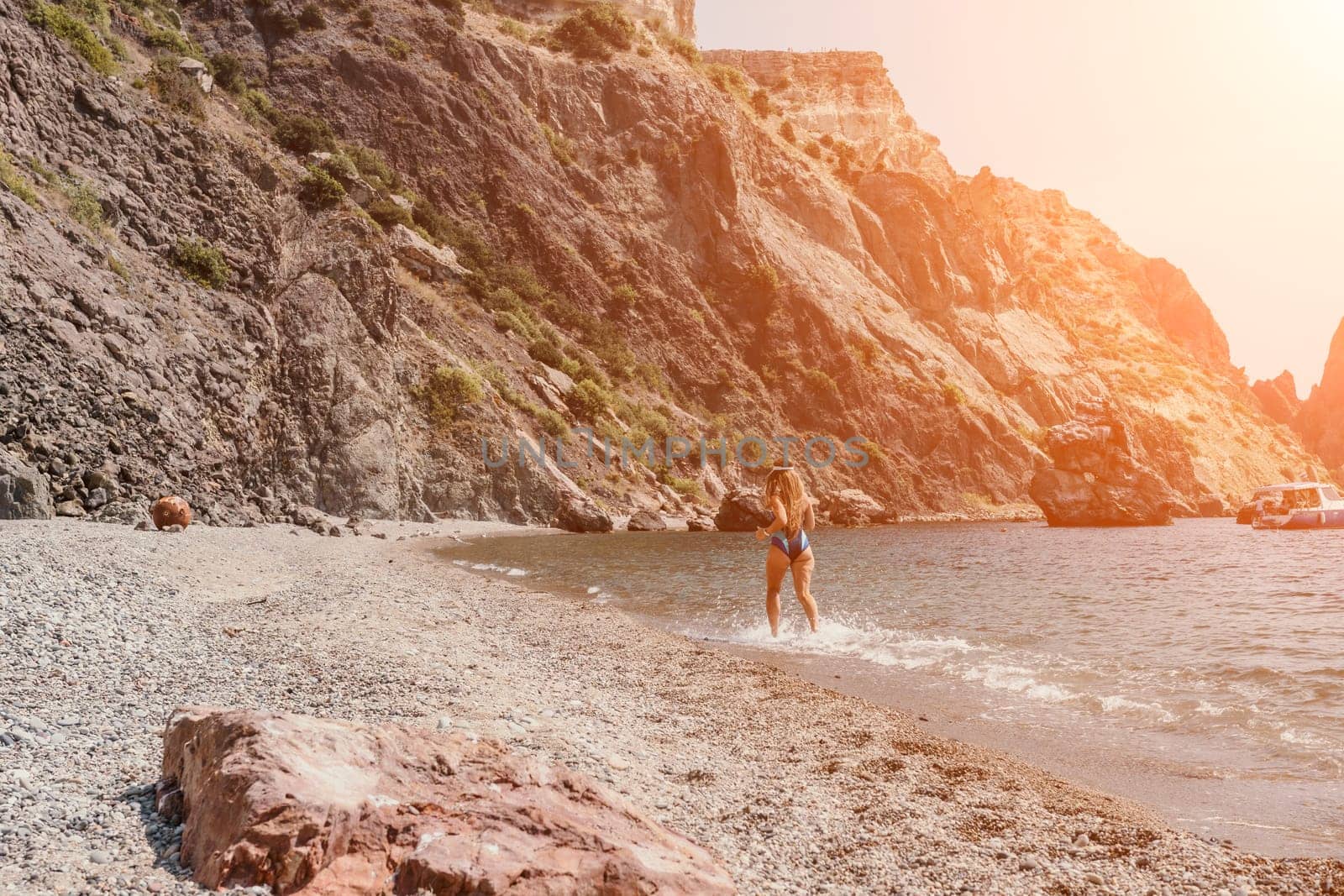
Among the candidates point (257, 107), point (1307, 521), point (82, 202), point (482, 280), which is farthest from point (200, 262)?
point (1307, 521)

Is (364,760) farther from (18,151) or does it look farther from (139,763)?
(18,151)

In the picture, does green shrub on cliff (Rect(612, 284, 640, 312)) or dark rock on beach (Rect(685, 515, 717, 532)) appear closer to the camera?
dark rock on beach (Rect(685, 515, 717, 532))

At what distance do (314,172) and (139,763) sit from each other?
145 feet

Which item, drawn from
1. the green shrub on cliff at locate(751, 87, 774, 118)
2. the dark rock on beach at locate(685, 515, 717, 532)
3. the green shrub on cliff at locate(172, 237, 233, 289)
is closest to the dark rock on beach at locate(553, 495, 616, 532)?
the dark rock on beach at locate(685, 515, 717, 532)

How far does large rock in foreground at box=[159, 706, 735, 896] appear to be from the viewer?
10.8 feet

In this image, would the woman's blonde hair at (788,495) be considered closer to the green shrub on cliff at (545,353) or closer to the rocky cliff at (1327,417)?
the green shrub on cliff at (545,353)

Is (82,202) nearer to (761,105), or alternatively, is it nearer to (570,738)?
(570,738)

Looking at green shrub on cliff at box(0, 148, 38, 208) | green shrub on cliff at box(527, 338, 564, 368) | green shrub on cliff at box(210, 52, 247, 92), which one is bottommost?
green shrub on cliff at box(527, 338, 564, 368)

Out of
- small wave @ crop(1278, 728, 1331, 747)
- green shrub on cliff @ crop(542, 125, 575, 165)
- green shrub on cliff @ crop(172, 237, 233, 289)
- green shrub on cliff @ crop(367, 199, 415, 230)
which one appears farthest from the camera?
green shrub on cliff @ crop(542, 125, 575, 165)

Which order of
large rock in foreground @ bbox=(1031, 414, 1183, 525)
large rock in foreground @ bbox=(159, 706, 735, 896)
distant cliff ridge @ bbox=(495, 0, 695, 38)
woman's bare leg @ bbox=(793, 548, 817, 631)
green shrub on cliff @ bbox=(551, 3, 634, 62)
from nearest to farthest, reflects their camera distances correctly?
large rock in foreground @ bbox=(159, 706, 735, 896) < woman's bare leg @ bbox=(793, 548, 817, 631) < large rock in foreground @ bbox=(1031, 414, 1183, 525) < green shrub on cliff @ bbox=(551, 3, 634, 62) < distant cliff ridge @ bbox=(495, 0, 695, 38)

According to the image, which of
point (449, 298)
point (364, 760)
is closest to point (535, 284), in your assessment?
point (449, 298)

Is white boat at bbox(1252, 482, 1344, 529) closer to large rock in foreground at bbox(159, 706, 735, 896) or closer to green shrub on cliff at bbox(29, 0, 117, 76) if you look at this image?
large rock in foreground at bbox(159, 706, 735, 896)

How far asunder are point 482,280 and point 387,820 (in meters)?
51.7

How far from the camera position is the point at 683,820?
4.90 metres
